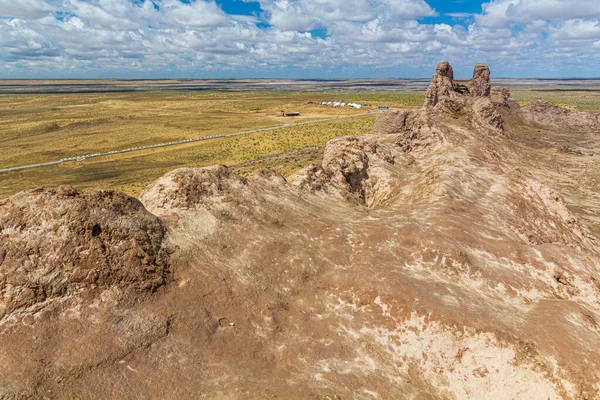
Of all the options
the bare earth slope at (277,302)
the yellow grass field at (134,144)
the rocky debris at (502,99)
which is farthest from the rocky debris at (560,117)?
the bare earth slope at (277,302)

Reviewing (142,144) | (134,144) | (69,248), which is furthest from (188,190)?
(134,144)

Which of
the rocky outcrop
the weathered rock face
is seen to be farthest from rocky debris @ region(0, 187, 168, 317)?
the weathered rock face

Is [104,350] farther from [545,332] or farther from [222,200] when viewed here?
[545,332]

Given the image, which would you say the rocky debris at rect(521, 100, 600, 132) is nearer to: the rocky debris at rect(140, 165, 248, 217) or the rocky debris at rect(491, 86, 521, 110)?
the rocky debris at rect(491, 86, 521, 110)

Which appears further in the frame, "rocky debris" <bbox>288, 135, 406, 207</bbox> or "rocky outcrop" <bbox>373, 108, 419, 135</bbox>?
"rocky outcrop" <bbox>373, 108, 419, 135</bbox>

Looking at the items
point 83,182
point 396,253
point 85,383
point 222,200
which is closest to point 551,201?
point 396,253

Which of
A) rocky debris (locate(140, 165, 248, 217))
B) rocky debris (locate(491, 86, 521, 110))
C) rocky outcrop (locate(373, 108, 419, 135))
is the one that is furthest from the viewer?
rocky debris (locate(491, 86, 521, 110))

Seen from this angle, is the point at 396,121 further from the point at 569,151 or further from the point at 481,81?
the point at 481,81
